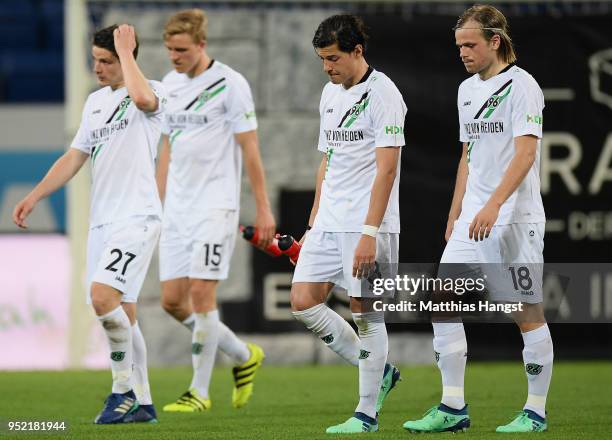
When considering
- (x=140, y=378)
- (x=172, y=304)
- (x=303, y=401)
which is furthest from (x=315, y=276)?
(x=303, y=401)

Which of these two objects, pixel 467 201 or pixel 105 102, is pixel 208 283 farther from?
pixel 467 201

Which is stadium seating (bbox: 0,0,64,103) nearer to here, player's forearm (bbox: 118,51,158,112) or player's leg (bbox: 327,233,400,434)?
player's forearm (bbox: 118,51,158,112)

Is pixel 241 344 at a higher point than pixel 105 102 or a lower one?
lower

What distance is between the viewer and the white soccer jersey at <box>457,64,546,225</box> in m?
6.76

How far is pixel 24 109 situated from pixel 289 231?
3.59m

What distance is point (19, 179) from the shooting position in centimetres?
1279

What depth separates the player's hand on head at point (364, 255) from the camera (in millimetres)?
6609

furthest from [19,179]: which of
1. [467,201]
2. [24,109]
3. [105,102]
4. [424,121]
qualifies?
[467,201]

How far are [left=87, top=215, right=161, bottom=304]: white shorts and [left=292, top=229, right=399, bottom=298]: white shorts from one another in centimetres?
93

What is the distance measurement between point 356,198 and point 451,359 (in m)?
0.91

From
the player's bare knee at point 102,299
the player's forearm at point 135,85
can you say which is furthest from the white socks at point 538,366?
the player's forearm at point 135,85

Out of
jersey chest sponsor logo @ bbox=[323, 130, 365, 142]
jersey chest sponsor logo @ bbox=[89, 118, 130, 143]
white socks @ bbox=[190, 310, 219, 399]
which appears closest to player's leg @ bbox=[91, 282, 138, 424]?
jersey chest sponsor logo @ bbox=[89, 118, 130, 143]

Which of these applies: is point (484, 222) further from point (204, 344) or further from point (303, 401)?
point (303, 401)

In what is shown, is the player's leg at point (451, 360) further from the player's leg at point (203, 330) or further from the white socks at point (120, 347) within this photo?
the player's leg at point (203, 330)
